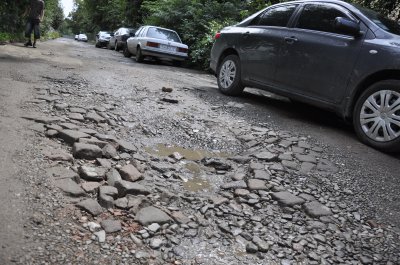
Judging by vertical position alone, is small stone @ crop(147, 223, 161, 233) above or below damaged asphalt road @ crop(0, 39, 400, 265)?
below

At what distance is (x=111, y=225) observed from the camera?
94.3 inches

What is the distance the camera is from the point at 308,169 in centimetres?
370

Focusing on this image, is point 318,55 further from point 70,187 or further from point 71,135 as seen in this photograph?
point 70,187

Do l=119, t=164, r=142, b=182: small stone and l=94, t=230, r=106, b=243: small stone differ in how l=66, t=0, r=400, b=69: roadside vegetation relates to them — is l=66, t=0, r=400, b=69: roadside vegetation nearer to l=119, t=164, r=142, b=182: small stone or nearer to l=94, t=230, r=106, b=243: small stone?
l=119, t=164, r=142, b=182: small stone

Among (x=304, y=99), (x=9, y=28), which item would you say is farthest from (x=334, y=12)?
(x=9, y=28)

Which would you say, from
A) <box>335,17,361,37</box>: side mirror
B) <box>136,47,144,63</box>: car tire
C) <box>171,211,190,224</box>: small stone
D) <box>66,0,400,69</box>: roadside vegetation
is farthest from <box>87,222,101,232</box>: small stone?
<box>136,47,144,63</box>: car tire

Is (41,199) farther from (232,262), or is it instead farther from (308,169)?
(308,169)

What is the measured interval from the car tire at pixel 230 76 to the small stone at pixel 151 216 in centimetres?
415

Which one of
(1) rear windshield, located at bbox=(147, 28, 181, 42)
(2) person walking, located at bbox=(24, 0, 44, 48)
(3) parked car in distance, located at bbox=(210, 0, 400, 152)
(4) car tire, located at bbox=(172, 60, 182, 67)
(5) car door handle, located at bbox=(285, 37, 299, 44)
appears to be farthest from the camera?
(4) car tire, located at bbox=(172, 60, 182, 67)

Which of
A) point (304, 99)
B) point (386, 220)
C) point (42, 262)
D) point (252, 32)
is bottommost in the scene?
point (42, 262)

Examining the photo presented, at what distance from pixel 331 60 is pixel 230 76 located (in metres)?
2.19

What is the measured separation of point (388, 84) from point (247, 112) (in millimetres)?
2033

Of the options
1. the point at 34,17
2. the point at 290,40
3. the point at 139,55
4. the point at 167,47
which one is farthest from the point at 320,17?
the point at 34,17

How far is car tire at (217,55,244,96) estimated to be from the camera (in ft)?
21.2
